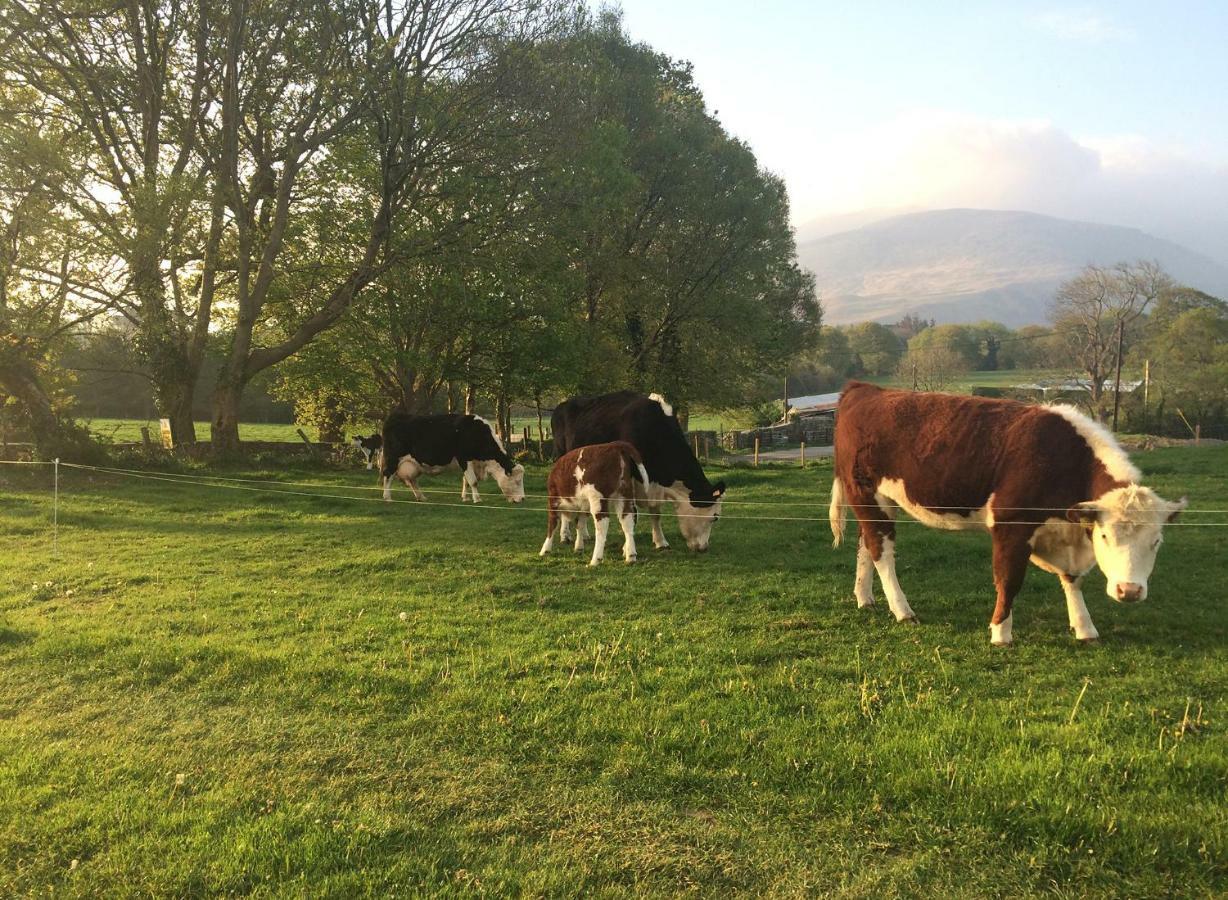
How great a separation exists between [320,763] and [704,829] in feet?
7.63

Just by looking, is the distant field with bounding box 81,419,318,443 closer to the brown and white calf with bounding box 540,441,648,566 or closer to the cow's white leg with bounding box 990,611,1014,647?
the brown and white calf with bounding box 540,441,648,566

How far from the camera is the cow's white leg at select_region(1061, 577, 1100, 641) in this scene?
21.2ft

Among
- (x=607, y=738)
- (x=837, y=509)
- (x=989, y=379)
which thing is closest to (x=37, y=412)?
(x=837, y=509)

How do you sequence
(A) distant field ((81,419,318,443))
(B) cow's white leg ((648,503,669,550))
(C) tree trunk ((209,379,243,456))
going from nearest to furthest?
(B) cow's white leg ((648,503,669,550))
(C) tree trunk ((209,379,243,456))
(A) distant field ((81,419,318,443))

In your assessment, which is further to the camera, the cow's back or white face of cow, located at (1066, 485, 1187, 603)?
the cow's back

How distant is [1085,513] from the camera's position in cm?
618

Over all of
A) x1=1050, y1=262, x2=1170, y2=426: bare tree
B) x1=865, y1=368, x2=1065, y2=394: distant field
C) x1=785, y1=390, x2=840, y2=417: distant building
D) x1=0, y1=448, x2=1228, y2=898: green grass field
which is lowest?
x1=0, y1=448, x2=1228, y2=898: green grass field

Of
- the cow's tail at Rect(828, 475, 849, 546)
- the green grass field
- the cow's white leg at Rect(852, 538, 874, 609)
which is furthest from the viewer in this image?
the cow's tail at Rect(828, 475, 849, 546)

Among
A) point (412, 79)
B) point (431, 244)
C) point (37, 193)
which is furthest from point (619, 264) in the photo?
point (37, 193)

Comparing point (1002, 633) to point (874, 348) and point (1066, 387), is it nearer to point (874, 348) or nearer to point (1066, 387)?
point (1066, 387)

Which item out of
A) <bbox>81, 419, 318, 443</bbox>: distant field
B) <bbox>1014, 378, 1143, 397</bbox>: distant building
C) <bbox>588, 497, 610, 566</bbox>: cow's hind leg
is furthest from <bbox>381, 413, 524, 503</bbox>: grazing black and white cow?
<bbox>1014, 378, 1143, 397</bbox>: distant building

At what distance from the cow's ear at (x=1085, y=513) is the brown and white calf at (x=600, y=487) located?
5472mm

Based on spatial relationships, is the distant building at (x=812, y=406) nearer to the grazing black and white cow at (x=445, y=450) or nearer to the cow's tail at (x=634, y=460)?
the grazing black and white cow at (x=445, y=450)

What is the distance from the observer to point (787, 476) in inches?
838
